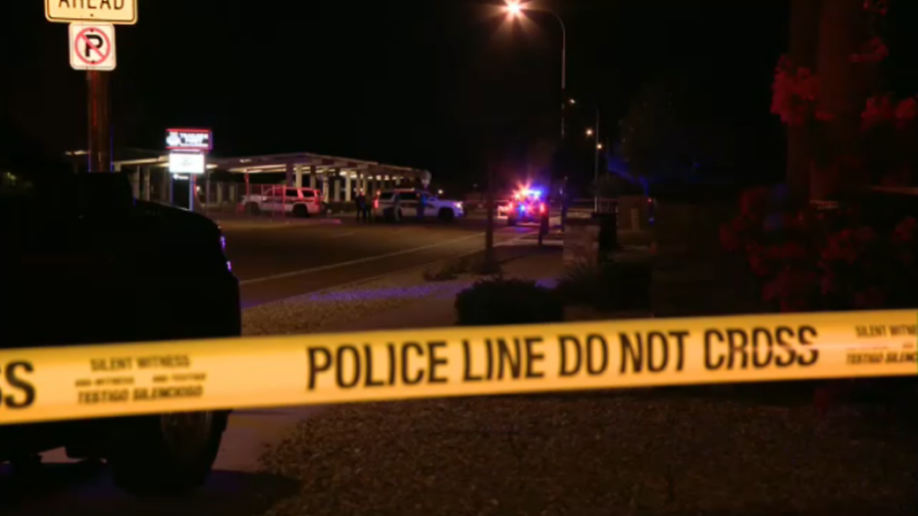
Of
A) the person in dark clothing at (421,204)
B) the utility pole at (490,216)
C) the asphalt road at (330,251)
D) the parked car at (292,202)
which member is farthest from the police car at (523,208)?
the utility pole at (490,216)

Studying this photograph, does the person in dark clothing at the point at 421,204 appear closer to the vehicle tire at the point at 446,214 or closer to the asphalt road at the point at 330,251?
the vehicle tire at the point at 446,214

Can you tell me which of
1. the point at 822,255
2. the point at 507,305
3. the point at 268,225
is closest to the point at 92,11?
the point at 507,305

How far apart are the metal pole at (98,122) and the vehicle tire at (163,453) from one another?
Result: 4149 mm

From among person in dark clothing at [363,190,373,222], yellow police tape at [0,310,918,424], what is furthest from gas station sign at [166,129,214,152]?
person in dark clothing at [363,190,373,222]

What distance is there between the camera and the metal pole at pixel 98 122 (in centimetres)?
917

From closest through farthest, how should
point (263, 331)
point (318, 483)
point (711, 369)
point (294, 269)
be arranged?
point (711, 369) → point (318, 483) → point (263, 331) → point (294, 269)

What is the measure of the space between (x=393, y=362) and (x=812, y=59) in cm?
665

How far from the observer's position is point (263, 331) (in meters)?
12.5

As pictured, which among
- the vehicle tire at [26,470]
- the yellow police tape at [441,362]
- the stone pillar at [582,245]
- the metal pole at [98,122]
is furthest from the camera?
the stone pillar at [582,245]

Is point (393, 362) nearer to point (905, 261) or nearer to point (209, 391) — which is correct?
point (209, 391)

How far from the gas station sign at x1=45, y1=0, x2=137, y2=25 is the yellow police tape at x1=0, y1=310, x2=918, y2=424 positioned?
6071 millimetres

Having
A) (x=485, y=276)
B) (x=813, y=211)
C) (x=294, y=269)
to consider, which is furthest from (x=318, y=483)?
(x=294, y=269)

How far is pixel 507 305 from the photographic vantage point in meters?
11.2

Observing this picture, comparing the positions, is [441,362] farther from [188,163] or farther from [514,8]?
[514,8]
